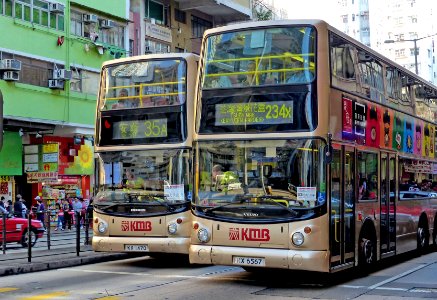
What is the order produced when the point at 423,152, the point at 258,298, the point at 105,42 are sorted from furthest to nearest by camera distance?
the point at 105,42 → the point at 423,152 → the point at 258,298

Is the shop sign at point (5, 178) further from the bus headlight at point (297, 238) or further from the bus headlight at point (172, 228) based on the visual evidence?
the bus headlight at point (297, 238)

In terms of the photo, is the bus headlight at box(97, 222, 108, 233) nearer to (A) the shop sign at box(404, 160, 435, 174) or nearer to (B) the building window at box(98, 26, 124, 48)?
(A) the shop sign at box(404, 160, 435, 174)

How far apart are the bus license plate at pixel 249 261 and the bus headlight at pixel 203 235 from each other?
A: 1.97 feet

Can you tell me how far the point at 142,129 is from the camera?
14758 mm

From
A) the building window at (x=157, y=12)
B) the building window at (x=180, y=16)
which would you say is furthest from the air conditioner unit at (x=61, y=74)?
the building window at (x=180, y=16)

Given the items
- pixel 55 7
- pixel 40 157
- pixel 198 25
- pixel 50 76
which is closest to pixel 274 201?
pixel 40 157

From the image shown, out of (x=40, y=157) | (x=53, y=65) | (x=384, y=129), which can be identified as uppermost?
(x=53, y=65)

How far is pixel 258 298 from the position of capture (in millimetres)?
10805

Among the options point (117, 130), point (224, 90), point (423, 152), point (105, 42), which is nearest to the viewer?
point (224, 90)

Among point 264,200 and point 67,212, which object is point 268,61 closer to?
point 264,200

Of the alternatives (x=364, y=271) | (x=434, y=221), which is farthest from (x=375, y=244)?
(x=434, y=221)

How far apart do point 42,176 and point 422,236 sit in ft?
61.7

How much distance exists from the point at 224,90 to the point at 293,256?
2913 mm

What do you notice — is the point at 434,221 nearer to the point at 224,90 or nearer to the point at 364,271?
the point at 364,271
